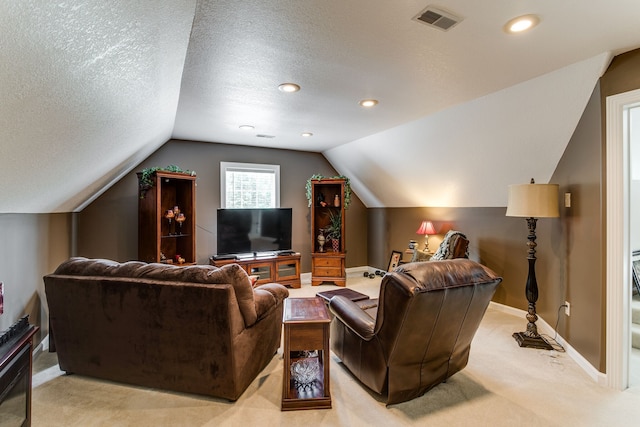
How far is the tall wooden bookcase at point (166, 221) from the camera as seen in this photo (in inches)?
155

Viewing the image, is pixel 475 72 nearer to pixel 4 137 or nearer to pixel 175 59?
pixel 175 59

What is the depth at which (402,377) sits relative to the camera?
6.69 ft

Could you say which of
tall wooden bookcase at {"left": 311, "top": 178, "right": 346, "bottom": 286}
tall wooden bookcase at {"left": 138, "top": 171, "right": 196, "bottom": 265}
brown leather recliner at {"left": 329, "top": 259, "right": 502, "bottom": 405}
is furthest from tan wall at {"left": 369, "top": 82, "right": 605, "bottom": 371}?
tall wooden bookcase at {"left": 138, "top": 171, "right": 196, "bottom": 265}

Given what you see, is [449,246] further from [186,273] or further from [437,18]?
[186,273]

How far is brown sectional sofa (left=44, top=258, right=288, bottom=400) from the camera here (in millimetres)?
2082

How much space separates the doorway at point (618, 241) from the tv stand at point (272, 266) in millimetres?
3869

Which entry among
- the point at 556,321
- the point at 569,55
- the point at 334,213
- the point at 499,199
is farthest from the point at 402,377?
the point at 334,213

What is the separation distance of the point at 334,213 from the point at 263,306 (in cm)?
338

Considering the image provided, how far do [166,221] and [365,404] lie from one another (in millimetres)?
3609

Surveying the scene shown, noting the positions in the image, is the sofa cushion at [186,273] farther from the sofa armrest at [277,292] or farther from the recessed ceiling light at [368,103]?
the recessed ceiling light at [368,103]

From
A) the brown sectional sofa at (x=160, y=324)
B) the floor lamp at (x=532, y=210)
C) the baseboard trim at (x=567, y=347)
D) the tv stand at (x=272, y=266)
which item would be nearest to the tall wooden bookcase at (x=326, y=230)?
the tv stand at (x=272, y=266)

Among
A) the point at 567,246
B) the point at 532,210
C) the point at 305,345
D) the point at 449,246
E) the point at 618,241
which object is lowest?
the point at 305,345

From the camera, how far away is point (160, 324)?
2158 mm

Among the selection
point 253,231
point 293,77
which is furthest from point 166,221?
Result: point 293,77
